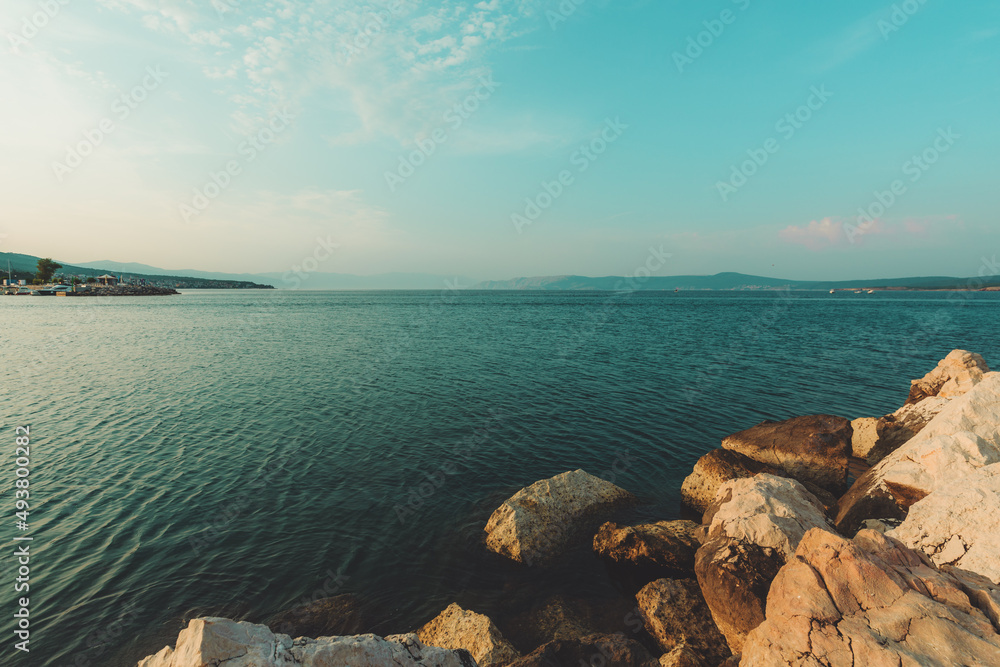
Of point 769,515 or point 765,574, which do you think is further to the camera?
point 769,515

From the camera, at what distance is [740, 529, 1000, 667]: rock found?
19.7 ft

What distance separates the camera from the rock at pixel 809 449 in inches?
630

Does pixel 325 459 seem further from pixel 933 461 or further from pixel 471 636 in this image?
pixel 933 461

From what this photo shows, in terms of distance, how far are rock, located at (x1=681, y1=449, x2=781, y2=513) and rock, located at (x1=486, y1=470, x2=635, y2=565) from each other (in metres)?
2.37

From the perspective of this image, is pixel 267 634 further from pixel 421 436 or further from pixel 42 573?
pixel 421 436

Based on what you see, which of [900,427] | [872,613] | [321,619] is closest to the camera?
[872,613]

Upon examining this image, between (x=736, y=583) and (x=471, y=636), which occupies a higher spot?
(x=736, y=583)

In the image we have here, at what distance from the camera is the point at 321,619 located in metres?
10.8

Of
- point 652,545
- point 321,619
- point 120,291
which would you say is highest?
point 120,291

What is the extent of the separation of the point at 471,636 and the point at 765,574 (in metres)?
7.07

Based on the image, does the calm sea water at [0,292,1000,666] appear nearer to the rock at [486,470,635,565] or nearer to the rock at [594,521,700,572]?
the rock at [486,470,635,565]

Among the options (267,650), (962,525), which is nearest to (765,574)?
(962,525)

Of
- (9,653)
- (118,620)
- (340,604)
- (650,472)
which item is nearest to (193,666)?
(340,604)

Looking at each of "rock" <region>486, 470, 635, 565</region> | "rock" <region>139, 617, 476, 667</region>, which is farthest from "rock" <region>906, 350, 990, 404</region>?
"rock" <region>139, 617, 476, 667</region>
